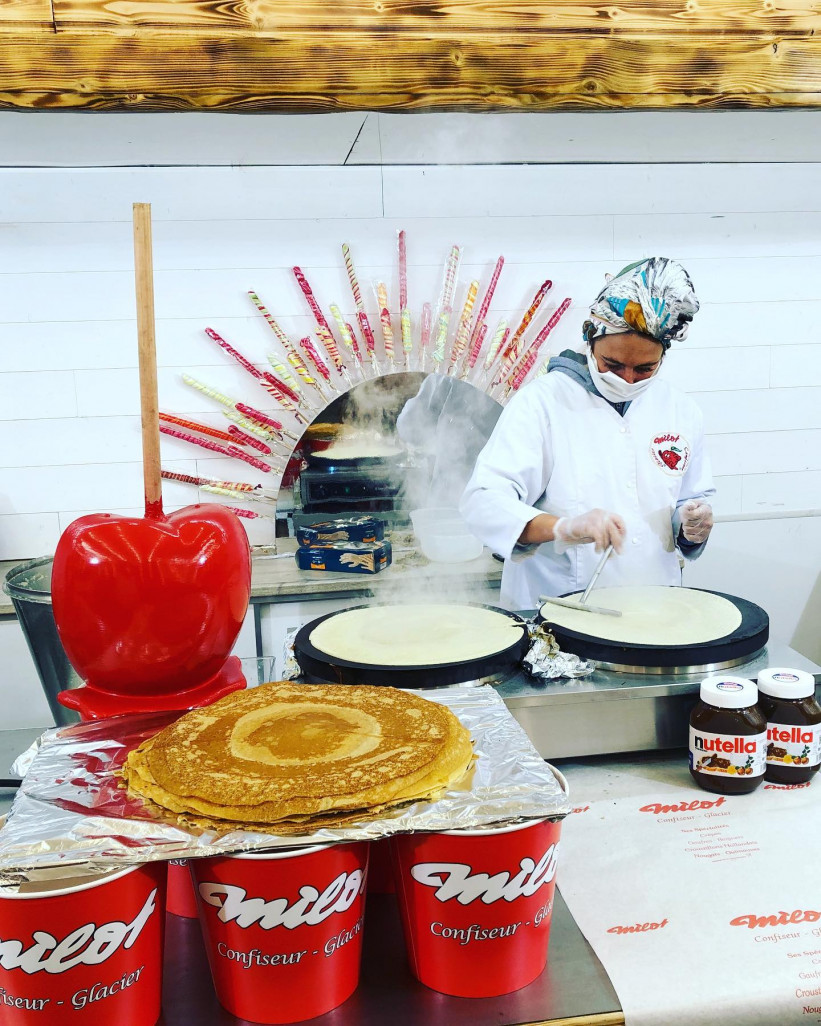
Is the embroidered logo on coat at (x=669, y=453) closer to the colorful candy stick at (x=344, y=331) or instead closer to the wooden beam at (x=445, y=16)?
the wooden beam at (x=445, y=16)

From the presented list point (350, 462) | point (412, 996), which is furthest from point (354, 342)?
point (412, 996)

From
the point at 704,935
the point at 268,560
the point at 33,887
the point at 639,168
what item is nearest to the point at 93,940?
the point at 33,887

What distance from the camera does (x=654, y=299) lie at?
1.99 m

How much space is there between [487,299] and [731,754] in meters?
2.07

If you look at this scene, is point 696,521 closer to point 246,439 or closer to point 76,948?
point 246,439

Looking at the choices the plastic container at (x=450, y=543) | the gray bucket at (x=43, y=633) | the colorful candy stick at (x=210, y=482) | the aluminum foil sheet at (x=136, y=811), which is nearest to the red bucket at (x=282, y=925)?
the aluminum foil sheet at (x=136, y=811)

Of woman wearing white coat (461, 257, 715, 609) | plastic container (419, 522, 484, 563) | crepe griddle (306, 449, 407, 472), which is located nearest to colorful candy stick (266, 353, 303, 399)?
crepe griddle (306, 449, 407, 472)

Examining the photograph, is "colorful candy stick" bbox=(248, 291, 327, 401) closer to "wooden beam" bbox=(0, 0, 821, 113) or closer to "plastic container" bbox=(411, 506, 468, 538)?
"plastic container" bbox=(411, 506, 468, 538)

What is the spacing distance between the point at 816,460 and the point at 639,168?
4.11ft

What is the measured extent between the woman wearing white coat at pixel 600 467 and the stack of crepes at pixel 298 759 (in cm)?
121

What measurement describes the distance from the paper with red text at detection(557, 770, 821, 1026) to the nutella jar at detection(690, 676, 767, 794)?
0.10 feet

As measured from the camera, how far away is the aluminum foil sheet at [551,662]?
51.7 inches

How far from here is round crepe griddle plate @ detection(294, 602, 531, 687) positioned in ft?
4.07

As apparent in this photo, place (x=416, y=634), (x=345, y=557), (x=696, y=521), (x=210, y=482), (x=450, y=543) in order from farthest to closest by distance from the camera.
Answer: (x=210, y=482), (x=450, y=543), (x=345, y=557), (x=696, y=521), (x=416, y=634)
